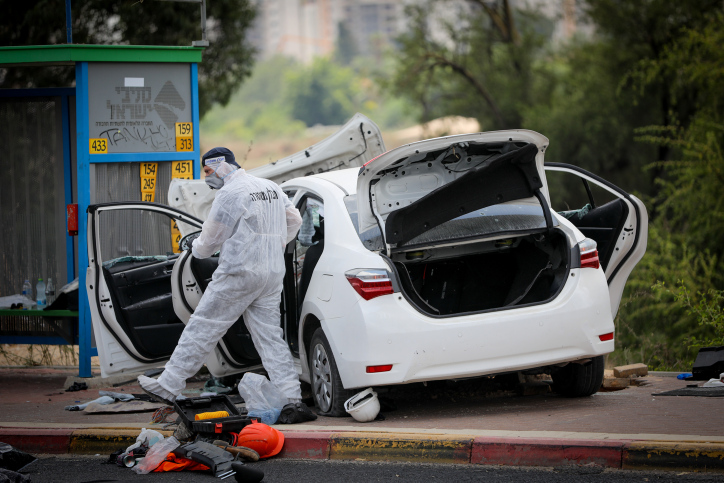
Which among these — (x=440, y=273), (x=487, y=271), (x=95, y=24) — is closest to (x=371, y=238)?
(x=440, y=273)

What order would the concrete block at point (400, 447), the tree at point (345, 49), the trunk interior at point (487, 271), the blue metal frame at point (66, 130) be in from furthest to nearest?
the tree at point (345, 49) < the blue metal frame at point (66, 130) < the trunk interior at point (487, 271) < the concrete block at point (400, 447)

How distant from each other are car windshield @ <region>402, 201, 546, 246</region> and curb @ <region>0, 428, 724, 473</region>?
4.56 ft

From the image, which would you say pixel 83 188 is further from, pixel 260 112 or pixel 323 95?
pixel 260 112

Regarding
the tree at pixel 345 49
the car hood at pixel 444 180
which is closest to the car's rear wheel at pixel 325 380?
the car hood at pixel 444 180

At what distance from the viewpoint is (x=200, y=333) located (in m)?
6.24

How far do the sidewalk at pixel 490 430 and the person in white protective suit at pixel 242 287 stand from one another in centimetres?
46

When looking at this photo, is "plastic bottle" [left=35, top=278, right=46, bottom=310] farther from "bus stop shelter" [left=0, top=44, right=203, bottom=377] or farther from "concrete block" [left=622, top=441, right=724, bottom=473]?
"concrete block" [left=622, top=441, right=724, bottom=473]

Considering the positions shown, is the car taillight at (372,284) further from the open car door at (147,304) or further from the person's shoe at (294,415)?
the open car door at (147,304)

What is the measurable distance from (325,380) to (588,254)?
6.67ft

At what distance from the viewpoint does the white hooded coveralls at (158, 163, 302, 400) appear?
6180 millimetres

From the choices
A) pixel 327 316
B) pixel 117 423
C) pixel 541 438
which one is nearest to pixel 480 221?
pixel 327 316

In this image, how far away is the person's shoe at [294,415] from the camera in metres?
5.89

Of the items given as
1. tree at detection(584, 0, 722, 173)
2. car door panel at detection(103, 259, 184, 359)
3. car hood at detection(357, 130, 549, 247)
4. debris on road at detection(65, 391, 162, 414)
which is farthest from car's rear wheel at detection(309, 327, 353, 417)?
tree at detection(584, 0, 722, 173)

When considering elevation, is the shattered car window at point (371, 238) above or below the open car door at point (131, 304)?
above
